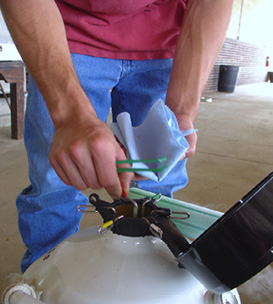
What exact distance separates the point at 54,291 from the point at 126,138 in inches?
11.1

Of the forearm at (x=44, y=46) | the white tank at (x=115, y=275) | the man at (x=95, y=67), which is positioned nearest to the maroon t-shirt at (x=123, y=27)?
the man at (x=95, y=67)

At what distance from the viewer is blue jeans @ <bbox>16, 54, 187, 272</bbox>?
2.82ft

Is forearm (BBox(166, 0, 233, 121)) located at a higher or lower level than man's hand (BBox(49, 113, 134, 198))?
higher

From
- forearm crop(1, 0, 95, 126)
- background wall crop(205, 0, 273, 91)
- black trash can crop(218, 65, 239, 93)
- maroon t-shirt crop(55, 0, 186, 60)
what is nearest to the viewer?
forearm crop(1, 0, 95, 126)

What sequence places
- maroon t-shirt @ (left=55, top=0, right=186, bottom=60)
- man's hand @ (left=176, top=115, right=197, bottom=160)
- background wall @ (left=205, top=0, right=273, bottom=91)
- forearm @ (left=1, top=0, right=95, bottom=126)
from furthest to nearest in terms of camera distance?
1. background wall @ (left=205, top=0, right=273, bottom=91)
2. maroon t-shirt @ (left=55, top=0, right=186, bottom=60)
3. man's hand @ (left=176, top=115, right=197, bottom=160)
4. forearm @ (left=1, top=0, right=95, bottom=126)

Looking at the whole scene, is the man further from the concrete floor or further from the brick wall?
the brick wall

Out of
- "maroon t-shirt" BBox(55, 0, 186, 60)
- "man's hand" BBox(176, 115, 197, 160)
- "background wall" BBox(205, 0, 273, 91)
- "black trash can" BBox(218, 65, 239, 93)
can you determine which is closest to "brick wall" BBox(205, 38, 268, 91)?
"background wall" BBox(205, 0, 273, 91)

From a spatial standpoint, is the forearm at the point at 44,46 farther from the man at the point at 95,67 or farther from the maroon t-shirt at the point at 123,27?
the maroon t-shirt at the point at 123,27

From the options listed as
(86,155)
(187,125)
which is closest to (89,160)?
(86,155)

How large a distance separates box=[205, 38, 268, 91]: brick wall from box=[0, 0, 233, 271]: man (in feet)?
19.7

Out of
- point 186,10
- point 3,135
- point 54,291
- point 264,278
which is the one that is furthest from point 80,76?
point 3,135

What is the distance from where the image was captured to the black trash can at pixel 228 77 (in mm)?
6855

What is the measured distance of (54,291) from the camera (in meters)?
0.54

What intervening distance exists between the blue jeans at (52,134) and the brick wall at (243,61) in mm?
5993
